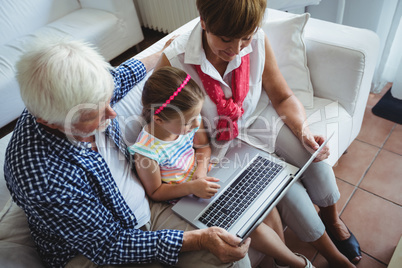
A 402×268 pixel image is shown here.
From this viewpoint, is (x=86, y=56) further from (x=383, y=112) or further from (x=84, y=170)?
(x=383, y=112)

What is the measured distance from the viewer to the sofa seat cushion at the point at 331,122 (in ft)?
4.46

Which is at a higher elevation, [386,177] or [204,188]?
[204,188]

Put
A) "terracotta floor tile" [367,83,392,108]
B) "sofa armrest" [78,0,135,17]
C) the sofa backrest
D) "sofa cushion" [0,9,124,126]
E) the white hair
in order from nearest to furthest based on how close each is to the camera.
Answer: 1. the white hair
2. "terracotta floor tile" [367,83,392,108]
3. "sofa cushion" [0,9,124,126]
4. the sofa backrest
5. "sofa armrest" [78,0,135,17]

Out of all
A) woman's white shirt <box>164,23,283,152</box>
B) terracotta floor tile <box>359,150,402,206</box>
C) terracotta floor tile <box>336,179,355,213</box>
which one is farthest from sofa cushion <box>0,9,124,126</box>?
terracotta floor tile <box>359,150,402,206</box>

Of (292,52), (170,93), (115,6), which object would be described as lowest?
(115,6)

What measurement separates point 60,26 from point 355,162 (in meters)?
2.34

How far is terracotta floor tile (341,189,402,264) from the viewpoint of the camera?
140 cm

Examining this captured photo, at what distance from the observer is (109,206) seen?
0.99 meters

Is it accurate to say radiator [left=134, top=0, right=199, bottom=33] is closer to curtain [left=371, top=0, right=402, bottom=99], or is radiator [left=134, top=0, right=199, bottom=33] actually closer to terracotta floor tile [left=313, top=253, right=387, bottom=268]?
curtain [left=371, top=0, right=402, bottom=99]

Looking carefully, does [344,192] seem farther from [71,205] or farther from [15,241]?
[15,241]

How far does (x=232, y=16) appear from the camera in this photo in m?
0.98

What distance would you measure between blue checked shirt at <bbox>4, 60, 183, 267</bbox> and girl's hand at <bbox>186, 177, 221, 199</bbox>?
5.9 inches

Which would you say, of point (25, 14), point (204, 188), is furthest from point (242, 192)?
point (25, 14)

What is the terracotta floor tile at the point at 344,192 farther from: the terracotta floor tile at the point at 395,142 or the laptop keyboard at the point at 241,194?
the laptop keyboard at the point at 241,194
